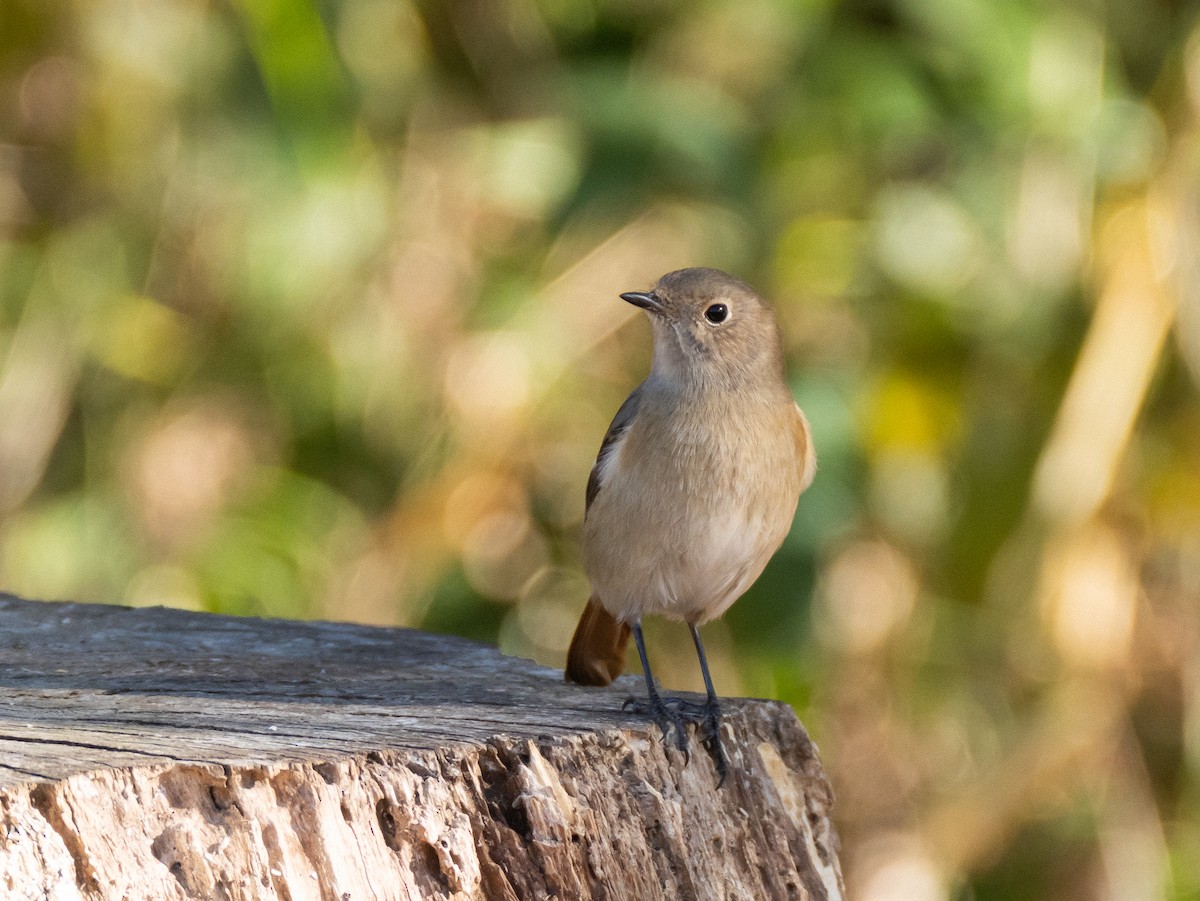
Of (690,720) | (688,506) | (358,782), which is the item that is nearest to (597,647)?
(688,506)

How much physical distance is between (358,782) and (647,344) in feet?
11.1

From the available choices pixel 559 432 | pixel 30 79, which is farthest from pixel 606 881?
pixel 30 79

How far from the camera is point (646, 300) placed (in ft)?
11.4

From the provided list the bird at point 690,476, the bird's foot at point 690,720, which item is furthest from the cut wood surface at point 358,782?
the bird at point 690,476

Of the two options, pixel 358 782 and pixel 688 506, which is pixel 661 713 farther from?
pixel 358 782

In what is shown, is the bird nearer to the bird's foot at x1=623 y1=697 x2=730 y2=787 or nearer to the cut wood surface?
the bird's foot at x1=623 y1=697 x2=730 y2=787

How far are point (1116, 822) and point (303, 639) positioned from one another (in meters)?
3.46

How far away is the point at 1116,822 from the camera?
213 inches

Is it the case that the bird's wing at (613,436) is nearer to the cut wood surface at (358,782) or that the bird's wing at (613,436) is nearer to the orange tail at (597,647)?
the orange tail at (597,647)

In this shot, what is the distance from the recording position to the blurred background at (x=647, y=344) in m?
5.01

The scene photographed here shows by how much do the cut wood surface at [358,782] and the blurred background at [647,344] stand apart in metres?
2.05

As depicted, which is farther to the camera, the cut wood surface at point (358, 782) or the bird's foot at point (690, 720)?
the bird's foot at point (690, 720)

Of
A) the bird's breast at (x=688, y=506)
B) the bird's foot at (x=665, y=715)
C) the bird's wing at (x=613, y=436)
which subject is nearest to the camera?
the bird's foot at (x=665, y=715)

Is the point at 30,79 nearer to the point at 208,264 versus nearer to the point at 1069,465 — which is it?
the point at 208,264
